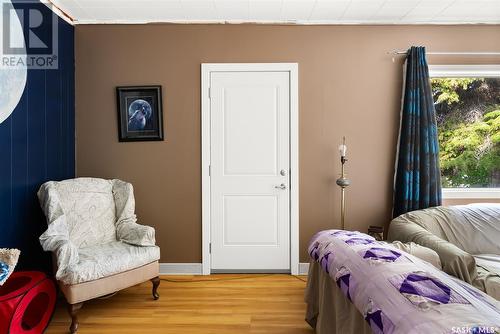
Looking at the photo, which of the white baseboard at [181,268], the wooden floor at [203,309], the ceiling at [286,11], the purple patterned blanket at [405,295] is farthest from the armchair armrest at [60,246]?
the ceiling at [286,11]

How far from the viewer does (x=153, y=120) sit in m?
3.34

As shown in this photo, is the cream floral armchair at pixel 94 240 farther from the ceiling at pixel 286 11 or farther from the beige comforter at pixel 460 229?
the beige comforter at pixel 460 229

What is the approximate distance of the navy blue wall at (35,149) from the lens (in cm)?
236

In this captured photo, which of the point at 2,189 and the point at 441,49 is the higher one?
the point at 441,49

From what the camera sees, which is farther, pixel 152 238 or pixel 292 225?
pixel 292 225

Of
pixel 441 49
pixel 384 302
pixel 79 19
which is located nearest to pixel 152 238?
pixel 384 302

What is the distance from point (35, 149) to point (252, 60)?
2107 millimetres

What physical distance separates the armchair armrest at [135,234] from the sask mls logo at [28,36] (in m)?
1.50

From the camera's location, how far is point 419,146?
3.15 metres

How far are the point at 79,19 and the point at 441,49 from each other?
3.64 metres

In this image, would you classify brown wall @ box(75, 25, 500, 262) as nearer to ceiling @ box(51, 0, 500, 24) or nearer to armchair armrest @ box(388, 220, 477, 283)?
ceiling @ box(51, 0, 500, 24)

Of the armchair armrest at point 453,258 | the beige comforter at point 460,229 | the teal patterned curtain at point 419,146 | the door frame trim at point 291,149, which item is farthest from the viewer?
the door frame trim at point 291,149

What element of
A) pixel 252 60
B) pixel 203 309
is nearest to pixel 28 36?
pixel 252 60

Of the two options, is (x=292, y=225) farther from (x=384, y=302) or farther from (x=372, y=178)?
(x=384, y=302)
